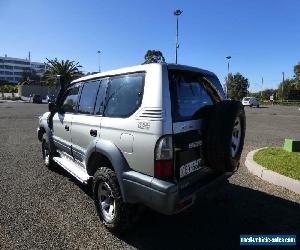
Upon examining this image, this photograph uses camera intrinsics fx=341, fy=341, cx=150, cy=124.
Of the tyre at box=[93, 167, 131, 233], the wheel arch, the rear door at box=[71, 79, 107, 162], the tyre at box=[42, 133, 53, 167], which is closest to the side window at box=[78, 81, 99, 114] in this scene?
the rear door at box=[71, 79, 107, 162]

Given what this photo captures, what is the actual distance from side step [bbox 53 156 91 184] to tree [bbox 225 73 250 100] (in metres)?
87.9

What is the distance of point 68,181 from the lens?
643 cm

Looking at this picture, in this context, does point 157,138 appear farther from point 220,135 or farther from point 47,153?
point 47,153

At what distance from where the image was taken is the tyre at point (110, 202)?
4.00 m

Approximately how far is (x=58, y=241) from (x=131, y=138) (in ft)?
4.95

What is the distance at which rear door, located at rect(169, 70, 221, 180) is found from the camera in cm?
368

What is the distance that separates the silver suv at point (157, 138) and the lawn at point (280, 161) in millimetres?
2293

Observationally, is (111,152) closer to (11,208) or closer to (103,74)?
(103,74)

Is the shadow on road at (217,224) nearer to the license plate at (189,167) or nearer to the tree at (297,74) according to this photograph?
the license plate at (189,167)

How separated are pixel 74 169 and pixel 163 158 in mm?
2354

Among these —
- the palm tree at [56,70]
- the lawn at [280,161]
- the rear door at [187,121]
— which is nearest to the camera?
the rear door at [187,121]

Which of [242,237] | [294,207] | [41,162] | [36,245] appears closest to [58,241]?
[36,245]

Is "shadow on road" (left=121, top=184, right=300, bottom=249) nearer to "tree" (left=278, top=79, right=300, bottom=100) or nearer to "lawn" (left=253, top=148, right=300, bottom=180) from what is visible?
"lawn" (left=253, top=148, right=300, bottom=180)

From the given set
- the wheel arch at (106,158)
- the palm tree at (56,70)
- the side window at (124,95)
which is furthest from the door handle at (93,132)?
the palm tree at (56,70)
